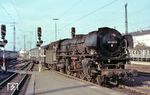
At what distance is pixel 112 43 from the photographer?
72.6 feet

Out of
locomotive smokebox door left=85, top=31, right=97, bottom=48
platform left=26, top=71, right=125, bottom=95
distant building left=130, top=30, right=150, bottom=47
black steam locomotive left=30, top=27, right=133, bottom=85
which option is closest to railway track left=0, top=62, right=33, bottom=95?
platform left=26, top=71, right=125, bottom=95

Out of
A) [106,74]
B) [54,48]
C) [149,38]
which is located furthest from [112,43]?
[149,38]

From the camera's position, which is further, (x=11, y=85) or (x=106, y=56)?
(x=106, y=56)

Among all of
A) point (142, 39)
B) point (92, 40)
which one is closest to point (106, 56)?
point (92, 40)

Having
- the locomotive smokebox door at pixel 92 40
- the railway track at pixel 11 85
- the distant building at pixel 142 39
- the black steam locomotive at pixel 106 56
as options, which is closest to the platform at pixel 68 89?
the railway track at pixel 11 85

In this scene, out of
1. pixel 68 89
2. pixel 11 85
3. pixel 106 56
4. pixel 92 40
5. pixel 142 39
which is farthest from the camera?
pixel 142 39

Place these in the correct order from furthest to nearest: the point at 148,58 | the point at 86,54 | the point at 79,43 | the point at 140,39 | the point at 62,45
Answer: the point at 140,39, the point at 148,58, the point at 62,45, the point at 79,43, the point at 86,54

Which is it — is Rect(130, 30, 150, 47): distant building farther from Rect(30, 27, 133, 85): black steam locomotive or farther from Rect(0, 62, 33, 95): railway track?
Rect(30, 27, 133, 85): black steam locomotive

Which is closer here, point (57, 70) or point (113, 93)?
point (113, 93)

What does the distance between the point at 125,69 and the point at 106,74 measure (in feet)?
4.32

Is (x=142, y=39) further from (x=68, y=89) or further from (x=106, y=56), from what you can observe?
(x=68, y=89)

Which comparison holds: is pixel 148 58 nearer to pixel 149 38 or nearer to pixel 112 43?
pixel 149 38

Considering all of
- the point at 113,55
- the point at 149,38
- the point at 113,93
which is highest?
the point at 149,38

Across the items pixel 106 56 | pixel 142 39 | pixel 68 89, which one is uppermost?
pixel 142 39
